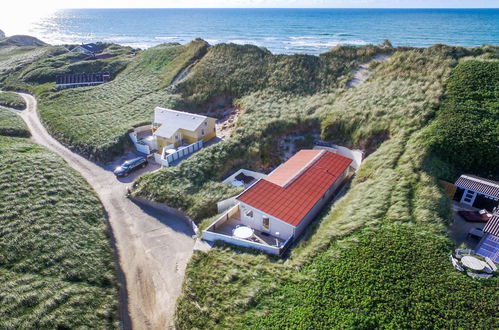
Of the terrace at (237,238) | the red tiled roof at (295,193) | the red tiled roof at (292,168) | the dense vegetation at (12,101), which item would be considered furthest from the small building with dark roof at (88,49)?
the red tiled roof at (295,193)

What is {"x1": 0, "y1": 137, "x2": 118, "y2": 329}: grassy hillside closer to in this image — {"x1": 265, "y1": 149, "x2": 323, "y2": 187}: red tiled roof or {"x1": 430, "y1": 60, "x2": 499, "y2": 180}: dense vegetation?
{"x1": 265, "y1": 149, "x2": 323, "y2": 187}: red tiled roof

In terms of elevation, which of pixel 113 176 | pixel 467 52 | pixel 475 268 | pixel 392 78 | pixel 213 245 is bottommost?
pixel 113 176

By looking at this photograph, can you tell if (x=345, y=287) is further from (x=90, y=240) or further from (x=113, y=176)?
(x=113, y=176)

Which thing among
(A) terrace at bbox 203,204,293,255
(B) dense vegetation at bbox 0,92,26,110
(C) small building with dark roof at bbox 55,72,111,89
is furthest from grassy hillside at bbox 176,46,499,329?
(C) small building with dark roof at bbox 55,72,111,89

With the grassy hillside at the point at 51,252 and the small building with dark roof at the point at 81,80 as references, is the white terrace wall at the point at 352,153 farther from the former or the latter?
the small building with dark roof at the point at 81,80

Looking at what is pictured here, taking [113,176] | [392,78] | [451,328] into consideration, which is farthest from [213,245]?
[392,78]

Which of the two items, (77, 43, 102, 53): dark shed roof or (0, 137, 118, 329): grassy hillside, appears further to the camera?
(77, 43, 102, 53): dark shed roof

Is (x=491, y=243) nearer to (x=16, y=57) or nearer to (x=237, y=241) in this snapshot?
(x=237, y=241)

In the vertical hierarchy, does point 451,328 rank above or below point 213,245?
above
